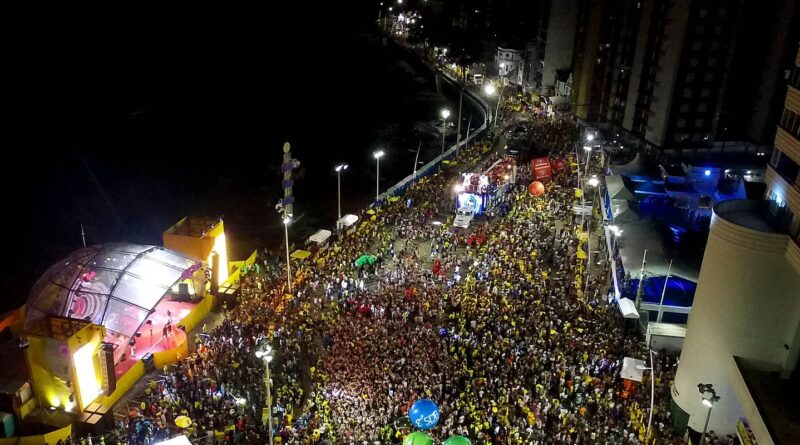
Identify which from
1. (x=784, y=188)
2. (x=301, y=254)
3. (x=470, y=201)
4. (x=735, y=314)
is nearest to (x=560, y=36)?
(x=470, y=201)

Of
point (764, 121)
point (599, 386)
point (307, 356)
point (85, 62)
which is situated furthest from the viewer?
point (85, 62)

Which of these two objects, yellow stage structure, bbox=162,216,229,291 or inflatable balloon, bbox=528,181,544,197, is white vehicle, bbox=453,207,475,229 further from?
yellow stage structure, bbox=162,216,229,291

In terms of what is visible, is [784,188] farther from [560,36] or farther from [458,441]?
[560,36]

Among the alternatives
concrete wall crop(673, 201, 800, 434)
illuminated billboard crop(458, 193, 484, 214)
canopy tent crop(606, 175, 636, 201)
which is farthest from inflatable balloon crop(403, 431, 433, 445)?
canopy tent crop(606, 175, 636, 201)

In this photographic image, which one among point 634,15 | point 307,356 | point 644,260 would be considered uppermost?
point 634,15

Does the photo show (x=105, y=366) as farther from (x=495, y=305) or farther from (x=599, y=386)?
(x=599, y=386)

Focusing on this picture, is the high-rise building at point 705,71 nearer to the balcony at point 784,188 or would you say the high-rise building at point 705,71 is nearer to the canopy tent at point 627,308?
the canopy tent at point 627,308

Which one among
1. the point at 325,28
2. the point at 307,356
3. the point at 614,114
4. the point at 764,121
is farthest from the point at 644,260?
the point at 325,28
